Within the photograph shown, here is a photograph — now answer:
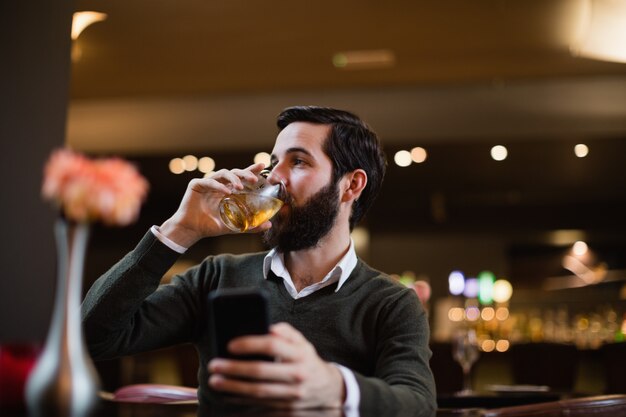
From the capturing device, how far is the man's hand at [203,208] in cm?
155

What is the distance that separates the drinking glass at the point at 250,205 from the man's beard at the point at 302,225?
0.24 ft

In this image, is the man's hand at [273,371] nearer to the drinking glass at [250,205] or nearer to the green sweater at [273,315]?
the green sweater at [273,315]

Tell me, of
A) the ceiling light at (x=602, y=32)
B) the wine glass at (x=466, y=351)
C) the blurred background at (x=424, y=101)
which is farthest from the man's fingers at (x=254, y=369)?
the ceiling light at (x=602, y=32)

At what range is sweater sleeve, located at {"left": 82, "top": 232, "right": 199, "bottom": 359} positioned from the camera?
1504mm

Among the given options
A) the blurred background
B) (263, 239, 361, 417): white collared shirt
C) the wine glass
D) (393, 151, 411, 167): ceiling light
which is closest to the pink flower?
(263, 239, 361, 417): white collared shirt

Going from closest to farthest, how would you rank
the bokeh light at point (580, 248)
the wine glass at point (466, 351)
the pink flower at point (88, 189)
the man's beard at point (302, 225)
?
the pink flower at point (88, 189)
the man's beard at point (302, 225)
the wine glass at point (466, 351)
the bokeh light at point (580, 248)

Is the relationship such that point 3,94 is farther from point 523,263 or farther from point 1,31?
→ point 523,263

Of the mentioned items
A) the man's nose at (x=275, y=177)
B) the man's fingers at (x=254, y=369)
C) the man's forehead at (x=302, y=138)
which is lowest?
the man's fingers at (x=254, y=369)

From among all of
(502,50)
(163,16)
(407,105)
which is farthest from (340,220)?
(407,105)

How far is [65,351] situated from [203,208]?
2.35 ft

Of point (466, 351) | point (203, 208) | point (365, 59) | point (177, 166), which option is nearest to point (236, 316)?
point (203, 208)

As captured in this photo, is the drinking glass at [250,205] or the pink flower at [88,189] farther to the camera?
the drinking glass at [250,205]

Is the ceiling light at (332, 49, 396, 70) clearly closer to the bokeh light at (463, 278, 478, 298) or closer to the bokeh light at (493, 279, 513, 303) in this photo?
the bokeh light at (493, 279, 513, 303)

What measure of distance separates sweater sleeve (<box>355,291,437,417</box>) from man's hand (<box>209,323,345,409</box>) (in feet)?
0.55
